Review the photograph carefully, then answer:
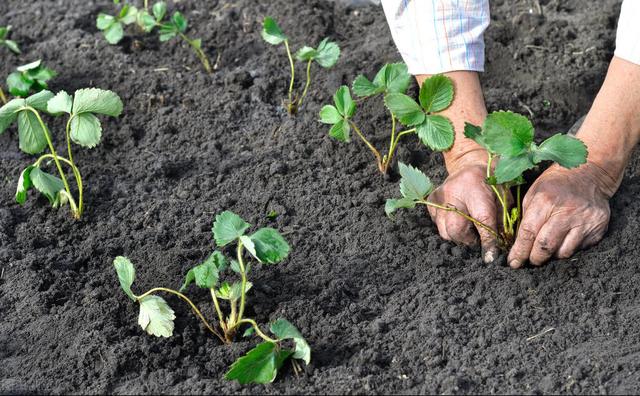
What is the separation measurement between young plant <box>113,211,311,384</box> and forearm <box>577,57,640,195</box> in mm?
885

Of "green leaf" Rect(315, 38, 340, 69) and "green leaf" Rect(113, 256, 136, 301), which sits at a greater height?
"green leaf" Rect(315, 38, 340, 69)

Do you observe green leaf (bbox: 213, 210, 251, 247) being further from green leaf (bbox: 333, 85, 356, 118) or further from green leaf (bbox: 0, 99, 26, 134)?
green leaf (bbox: 0, 99, 26, 134)

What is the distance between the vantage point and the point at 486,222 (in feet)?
7.32

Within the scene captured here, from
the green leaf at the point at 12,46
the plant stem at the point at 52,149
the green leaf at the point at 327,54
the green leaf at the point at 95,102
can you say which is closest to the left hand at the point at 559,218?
the green leaf at the point at 327,54

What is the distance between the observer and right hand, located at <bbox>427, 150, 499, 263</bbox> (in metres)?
2.24

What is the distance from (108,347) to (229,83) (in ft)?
4.01

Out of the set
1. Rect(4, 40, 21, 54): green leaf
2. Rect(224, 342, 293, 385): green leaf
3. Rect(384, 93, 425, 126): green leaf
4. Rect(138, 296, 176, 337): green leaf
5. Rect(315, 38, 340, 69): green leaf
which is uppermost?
Rect(384, 93, 425, 126): green leaf

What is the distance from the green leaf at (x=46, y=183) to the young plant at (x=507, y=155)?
90 cm

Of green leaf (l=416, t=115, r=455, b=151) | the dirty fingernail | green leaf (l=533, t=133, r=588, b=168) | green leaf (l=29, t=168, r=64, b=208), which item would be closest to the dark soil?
the dirty fingernail

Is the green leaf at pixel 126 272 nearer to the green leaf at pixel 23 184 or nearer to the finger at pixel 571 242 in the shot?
the green leaf at pixel 23 184

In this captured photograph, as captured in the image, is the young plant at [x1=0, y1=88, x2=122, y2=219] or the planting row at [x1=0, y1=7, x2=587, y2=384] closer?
the planting row at [x1=0, y1=7, x2=587, y2=384]

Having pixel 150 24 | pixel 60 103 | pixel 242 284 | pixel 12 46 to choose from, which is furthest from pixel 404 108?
pixel 12 46

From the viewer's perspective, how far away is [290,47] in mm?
3176

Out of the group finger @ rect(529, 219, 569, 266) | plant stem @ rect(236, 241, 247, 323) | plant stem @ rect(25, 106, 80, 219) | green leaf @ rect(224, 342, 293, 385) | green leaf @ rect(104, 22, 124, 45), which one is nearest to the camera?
green leaf @ rect(224, 342, 293, 385)
